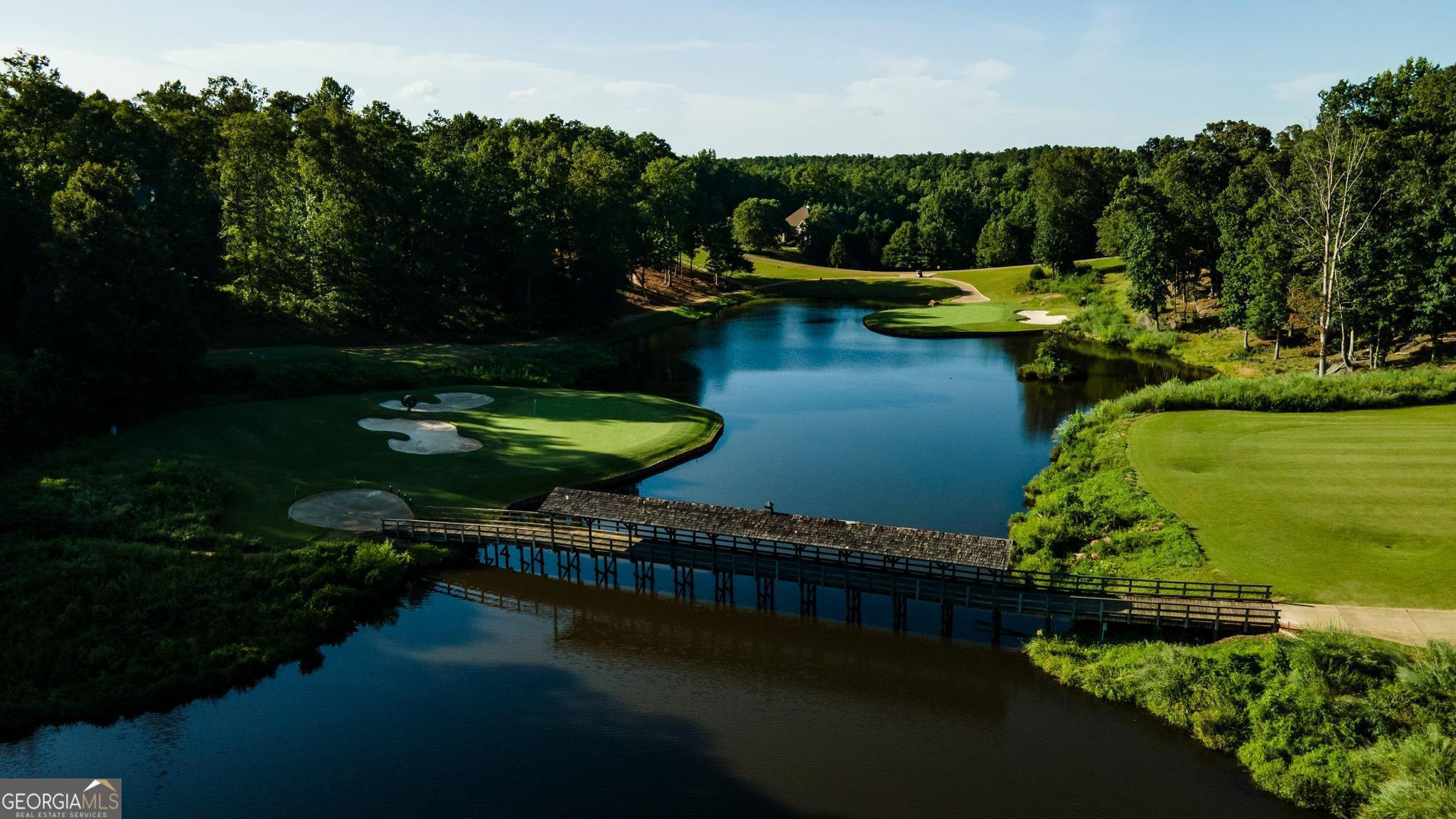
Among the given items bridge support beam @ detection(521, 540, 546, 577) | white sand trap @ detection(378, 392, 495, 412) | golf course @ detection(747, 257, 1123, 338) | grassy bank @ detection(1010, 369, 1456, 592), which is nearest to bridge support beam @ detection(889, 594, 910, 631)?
grassy bank @ detection(1010, 369, 1456, 592)

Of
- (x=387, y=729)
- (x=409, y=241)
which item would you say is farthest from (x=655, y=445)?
(x=409, y=241)

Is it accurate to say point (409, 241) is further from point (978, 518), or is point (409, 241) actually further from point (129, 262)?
point (978, 518)

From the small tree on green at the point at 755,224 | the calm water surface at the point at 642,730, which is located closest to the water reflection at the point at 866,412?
the calm water surface at the point at 642,730

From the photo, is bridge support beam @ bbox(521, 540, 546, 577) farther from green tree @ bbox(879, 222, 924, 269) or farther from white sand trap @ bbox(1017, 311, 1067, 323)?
green tree @ bbox(879, 222, 924, 269)

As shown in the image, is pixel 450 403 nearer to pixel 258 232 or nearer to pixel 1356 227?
pixel 258 232

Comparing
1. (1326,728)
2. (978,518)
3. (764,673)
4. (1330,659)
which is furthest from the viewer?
(978,518)

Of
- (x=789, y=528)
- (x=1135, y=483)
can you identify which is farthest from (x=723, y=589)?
(x=1135, y=483)
